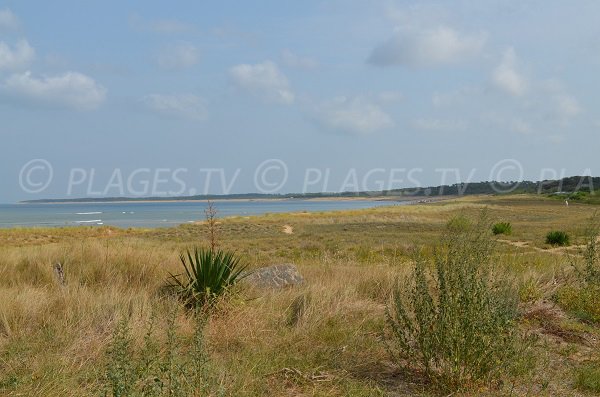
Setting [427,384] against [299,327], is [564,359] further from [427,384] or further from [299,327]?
[299,327]

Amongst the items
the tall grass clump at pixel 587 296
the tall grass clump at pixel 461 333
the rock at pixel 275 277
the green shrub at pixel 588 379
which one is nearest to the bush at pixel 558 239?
the tall grass clump at pixel 587 296

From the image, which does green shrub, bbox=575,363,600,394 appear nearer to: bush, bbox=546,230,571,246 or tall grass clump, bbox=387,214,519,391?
tall grass clump, bbox=387,214,519,391

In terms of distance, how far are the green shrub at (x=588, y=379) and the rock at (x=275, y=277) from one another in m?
5.01

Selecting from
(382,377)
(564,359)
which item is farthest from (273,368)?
(564,359)

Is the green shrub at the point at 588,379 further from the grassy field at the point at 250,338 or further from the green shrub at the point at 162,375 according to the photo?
the green shrub at the point at 162,375

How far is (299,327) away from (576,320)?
401 cm

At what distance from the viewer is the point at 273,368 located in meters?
5.17

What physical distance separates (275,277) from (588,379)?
5.51m

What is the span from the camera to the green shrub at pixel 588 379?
5035mm

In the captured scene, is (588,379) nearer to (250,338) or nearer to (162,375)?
(250,338)

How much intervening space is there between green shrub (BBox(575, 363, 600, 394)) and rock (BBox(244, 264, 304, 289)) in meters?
5.01

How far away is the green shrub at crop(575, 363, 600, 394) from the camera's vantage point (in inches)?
198

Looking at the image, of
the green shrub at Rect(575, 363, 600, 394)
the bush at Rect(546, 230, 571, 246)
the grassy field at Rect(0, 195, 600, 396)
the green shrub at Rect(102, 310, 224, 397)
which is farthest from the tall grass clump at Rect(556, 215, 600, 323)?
the bush at Rect(546, 230, 571, 246)

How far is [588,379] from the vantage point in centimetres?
516
